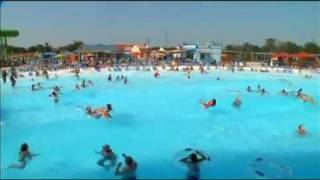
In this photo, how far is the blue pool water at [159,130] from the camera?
29.6 feet

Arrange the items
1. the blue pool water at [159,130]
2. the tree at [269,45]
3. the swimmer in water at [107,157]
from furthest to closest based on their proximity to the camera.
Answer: the tree at [269,45] < the blue pool water at [159,130] < the swimmer in water at [107,157]

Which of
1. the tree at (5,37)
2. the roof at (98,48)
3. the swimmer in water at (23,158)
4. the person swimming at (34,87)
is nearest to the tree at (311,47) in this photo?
the roof at (98,48)

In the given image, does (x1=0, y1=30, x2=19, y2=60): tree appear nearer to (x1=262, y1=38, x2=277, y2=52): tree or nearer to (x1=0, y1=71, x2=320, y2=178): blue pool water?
(x1=0, y1=71, x2=320, y2=178): blue pool water

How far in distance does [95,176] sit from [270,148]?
4.79m

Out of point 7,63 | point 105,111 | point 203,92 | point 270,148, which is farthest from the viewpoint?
point 7,63

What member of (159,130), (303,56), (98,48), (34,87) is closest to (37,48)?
(98,48)

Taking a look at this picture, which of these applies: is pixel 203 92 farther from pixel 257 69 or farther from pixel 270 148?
pixel 257 69

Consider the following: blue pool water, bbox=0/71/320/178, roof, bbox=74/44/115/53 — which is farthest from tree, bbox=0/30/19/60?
roof, bbox=74/44/115/53

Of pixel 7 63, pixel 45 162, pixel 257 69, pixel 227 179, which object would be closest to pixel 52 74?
pixel 7 63

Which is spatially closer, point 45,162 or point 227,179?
point 227,179

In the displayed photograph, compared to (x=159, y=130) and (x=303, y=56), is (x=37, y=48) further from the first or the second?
(x=159, y=130)

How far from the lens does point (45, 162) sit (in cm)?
920

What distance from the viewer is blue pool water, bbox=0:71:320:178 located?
355 inches

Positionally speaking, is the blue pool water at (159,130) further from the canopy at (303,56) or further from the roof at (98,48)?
the roof at (98,48)
